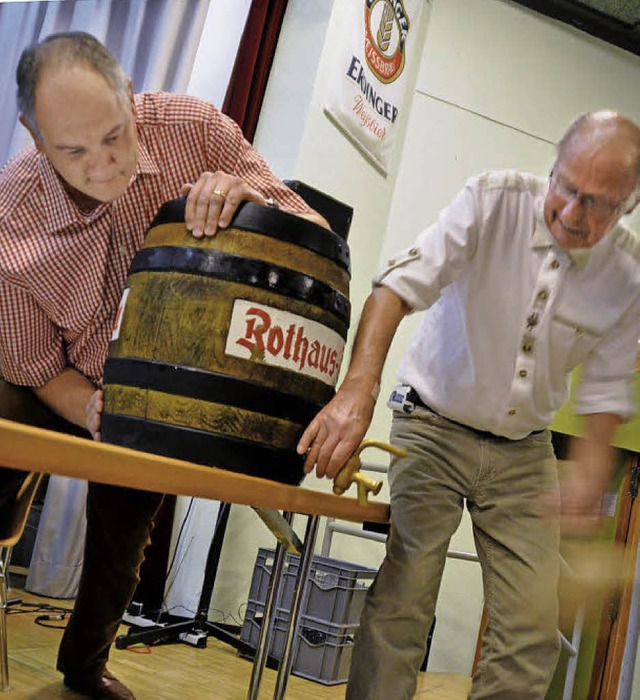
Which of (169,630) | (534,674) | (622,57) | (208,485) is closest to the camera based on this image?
(208,485)

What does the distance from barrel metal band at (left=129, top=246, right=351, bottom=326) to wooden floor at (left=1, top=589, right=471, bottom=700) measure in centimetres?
121

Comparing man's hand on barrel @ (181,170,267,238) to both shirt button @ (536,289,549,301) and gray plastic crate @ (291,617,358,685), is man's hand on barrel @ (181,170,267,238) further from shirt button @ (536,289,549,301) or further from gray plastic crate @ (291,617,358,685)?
gray plastic crate @ (291,617,358,685)

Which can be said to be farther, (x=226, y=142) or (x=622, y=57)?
(x=622, y=57)

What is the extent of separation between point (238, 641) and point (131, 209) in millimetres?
2147

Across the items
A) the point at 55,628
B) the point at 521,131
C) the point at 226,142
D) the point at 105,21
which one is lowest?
the point at 55,628

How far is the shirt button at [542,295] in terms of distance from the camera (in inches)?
60.7

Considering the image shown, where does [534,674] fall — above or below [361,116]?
below

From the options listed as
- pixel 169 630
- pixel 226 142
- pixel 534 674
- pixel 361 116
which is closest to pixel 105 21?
pixel 361 116

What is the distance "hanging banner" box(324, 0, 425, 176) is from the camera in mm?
3621

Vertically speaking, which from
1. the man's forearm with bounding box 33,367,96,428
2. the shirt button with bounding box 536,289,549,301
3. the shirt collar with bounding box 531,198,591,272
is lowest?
the man's forearm with bounding box 33,367,96,428

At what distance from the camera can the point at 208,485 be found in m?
0.84

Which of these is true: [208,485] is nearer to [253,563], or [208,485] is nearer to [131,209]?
[131,209]

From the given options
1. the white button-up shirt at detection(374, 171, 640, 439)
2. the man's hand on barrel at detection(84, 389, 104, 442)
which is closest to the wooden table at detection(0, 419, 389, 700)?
the man's hand on barrel at detection(84, 389, 104, 442)

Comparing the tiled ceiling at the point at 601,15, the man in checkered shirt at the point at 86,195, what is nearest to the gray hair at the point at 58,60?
the man in checkered shirt at the point at 86,195
